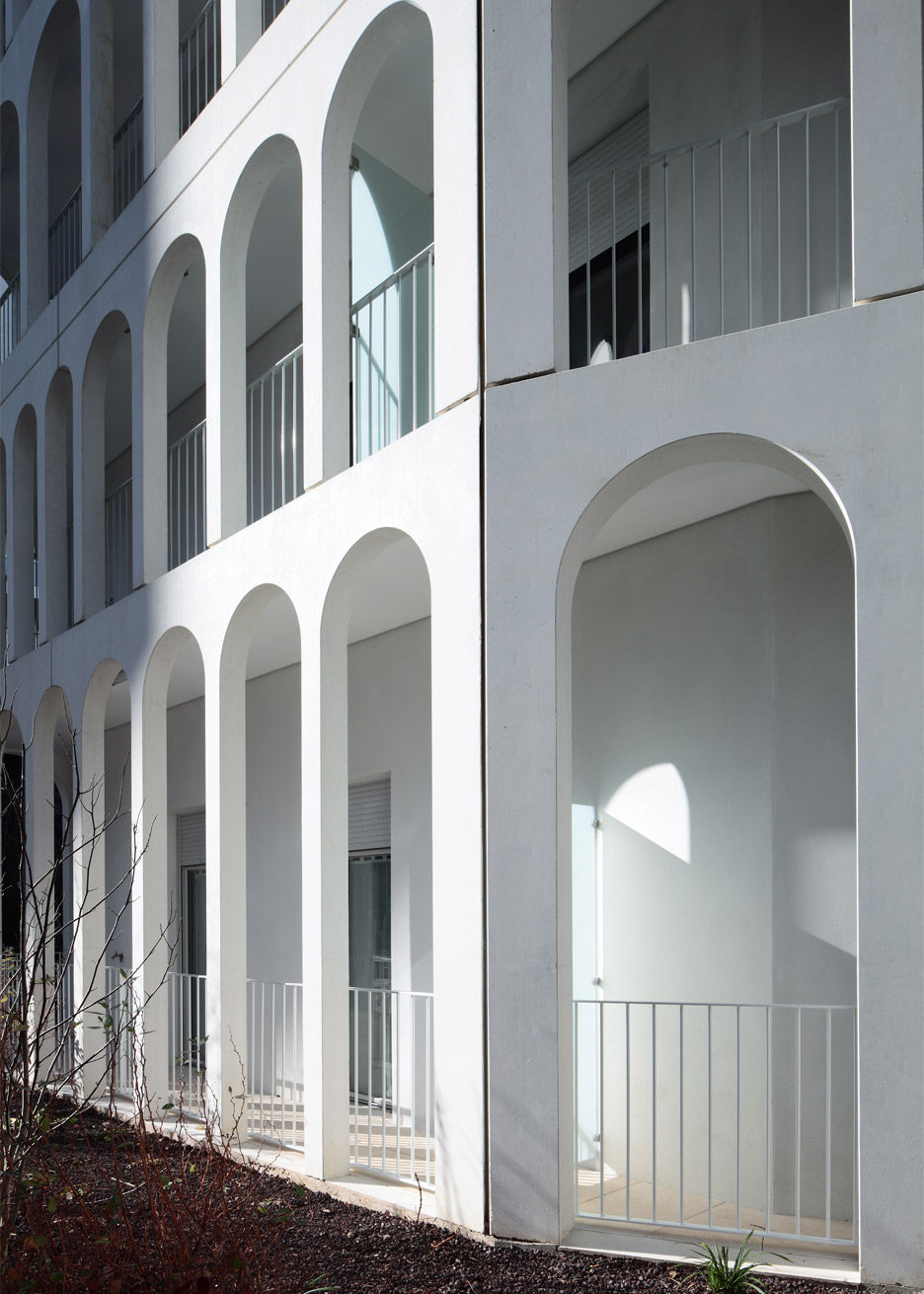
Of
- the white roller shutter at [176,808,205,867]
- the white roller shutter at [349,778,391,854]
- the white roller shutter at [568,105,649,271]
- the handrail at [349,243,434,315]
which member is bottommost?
the white roller shutter at [176,808,205,867]

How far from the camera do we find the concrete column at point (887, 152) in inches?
228

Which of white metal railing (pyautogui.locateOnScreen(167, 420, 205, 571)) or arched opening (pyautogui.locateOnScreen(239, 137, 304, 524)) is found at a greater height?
arched opening (pyautogui.locateOnScreen(239, 137, 304, 524))

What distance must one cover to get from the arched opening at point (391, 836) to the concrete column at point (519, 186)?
2.29m

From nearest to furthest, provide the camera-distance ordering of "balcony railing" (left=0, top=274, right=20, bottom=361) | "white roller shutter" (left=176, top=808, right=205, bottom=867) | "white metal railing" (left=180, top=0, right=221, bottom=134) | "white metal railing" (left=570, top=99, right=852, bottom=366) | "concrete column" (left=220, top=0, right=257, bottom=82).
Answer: "white metal railing" (left=570, top=99, right=852, bottom=366), "concrete column" (left=220, top=0, right=257, bottom=82), "white metal railing" (left=180, top=0, right=221, bottom=134), "white roller shutter" (left=176, top=808, right=205, bottom=867), "balcony railing" (left=0, top=274, right=20, bottom=361)

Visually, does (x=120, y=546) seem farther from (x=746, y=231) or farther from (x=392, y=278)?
(x=746, y=231)

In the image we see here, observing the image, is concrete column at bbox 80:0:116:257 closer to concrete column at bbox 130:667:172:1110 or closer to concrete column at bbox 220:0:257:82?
concrete column at bbox 220:0:257:82

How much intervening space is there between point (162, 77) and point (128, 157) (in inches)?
78.5

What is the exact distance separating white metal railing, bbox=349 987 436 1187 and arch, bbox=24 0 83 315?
8.85 m

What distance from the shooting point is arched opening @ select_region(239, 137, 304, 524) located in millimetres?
11719

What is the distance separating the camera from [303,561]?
865 cm

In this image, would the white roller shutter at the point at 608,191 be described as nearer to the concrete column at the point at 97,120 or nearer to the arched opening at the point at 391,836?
the arched opening at the point at 391,836

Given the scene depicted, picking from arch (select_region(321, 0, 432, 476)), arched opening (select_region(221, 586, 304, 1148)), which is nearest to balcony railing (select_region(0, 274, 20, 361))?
Result: arched opening (select_region(221, 586, 304, 1148))

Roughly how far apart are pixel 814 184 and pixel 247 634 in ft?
16.7

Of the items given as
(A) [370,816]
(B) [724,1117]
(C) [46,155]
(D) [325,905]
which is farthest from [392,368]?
(B) [724,1117]
